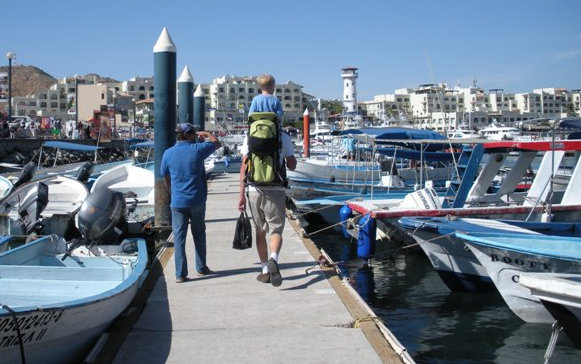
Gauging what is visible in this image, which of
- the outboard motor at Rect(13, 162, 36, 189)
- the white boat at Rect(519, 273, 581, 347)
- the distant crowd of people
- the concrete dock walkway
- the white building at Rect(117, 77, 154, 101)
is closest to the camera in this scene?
the concrete dock walkway

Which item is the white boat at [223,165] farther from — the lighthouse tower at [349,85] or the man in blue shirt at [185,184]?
the lighthouse tower at [349,85]

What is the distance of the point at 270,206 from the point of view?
6.32 metres

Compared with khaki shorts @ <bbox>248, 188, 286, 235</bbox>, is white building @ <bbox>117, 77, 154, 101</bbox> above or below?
above

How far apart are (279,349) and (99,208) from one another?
507cm

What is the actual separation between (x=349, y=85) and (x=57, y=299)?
78.7 m

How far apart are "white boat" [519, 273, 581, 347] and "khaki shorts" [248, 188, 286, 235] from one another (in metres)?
2.45

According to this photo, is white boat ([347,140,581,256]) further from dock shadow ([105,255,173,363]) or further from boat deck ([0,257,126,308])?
boat deck ([0,257,126,308])

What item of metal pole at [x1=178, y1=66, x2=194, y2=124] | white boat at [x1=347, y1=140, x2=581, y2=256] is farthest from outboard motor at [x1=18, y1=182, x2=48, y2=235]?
metal pole at [x1=178, y1=66, x2=194, y2=124]

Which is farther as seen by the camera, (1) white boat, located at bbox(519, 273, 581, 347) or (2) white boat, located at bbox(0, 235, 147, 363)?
(1) white boat, located at bbox(519, 273, 581, 347)

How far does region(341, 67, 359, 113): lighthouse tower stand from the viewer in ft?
267

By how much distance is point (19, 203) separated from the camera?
11.5 metres

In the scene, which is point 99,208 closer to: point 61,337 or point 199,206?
point 199,206

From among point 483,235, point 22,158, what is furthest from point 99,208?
point 22,158

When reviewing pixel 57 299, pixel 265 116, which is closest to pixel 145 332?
pixel 57 299
